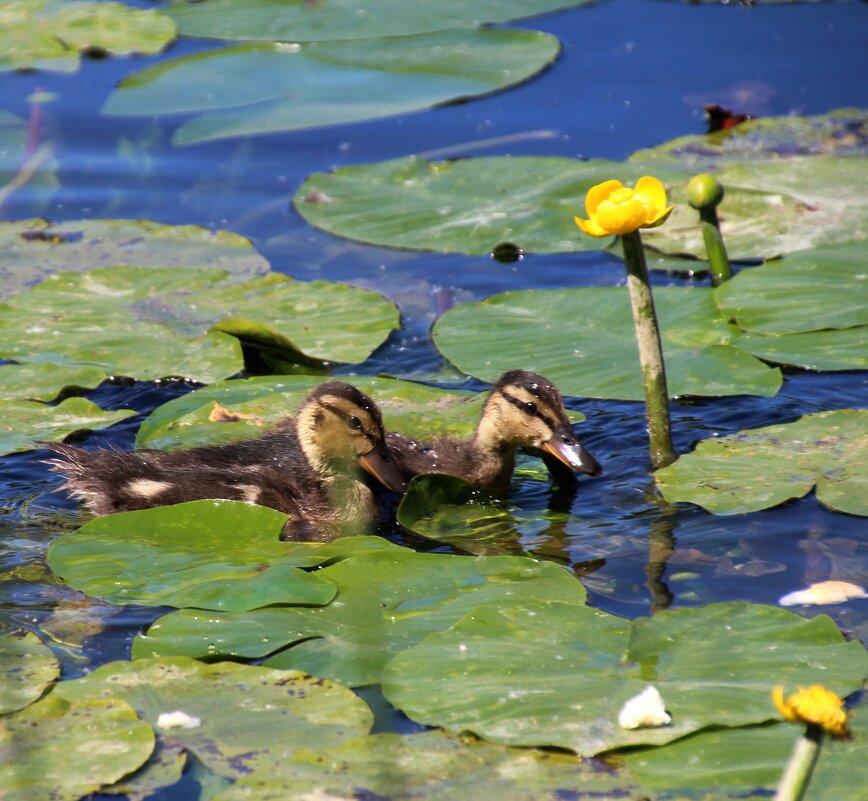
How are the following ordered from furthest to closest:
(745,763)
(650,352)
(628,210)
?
1. (650,352)
2. (628,210)
3. (745,763)

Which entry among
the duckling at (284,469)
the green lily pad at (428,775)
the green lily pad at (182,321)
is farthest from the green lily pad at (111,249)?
the green lily pad at (428,775)

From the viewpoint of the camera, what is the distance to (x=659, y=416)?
4.61 m

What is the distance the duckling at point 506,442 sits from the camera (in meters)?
4.81

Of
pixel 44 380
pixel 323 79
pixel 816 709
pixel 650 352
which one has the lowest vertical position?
pixel 44 380

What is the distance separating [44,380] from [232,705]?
2336mm

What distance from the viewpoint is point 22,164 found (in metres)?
7.99

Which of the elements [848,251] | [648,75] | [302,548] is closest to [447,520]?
[302,548]

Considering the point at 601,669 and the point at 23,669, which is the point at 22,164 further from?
the point at 601,669

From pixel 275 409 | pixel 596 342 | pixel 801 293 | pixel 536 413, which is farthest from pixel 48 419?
pixel 801 293

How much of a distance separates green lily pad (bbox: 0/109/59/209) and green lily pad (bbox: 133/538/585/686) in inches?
174

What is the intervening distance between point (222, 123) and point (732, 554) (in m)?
4.71

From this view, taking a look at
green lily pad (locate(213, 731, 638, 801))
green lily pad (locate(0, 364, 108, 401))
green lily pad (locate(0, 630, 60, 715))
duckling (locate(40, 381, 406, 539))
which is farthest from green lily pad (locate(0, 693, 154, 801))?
green lily pad (locate(0, 364, 108, 401))

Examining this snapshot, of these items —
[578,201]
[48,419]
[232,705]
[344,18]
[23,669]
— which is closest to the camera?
[232,705]

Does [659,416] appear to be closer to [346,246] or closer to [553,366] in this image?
[553,366]
